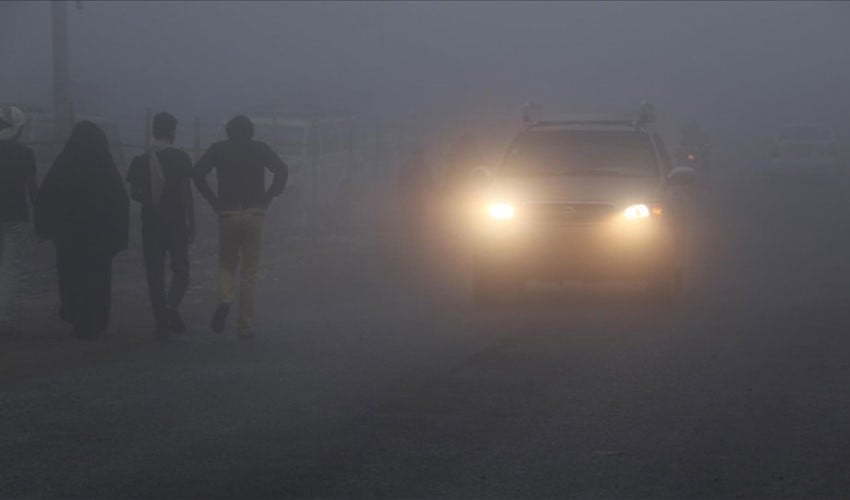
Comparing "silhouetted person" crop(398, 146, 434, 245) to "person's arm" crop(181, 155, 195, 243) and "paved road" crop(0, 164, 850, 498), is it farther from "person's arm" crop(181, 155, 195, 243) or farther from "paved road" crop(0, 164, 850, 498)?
"person's arm" crop(181, 155, 195, 243)

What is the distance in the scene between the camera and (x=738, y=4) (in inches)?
3511

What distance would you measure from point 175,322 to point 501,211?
394 centimetres

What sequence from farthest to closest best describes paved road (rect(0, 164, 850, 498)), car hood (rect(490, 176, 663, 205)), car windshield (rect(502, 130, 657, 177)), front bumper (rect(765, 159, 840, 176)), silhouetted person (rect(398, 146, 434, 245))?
front bumper (rect(765, 159, 840, 176)) < silhouetted person (rect(398, 146, 434, 245)) < car windshield (rect(502, 130, 657, 177)) < car hood (rect(490, 176, 663, 205)) < paved road (rect(0, 164, 850, 498))

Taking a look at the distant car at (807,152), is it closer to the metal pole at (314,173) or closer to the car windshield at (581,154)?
the metal pole at (314,173)

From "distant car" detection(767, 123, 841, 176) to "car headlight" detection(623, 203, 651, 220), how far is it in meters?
28.2

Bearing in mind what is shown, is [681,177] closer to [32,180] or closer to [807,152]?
[32,180]

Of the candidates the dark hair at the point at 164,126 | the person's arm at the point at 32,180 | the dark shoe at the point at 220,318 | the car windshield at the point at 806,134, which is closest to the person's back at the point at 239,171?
the dark hair at the point at 164,126

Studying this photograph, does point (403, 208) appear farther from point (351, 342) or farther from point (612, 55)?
point (612, 55)

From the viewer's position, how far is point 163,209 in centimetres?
1251

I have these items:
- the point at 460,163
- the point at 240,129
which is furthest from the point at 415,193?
the point at 240,129

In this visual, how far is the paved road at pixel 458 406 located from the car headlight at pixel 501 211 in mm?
962

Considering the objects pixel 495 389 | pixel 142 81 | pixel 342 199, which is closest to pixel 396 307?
pixel 495 389

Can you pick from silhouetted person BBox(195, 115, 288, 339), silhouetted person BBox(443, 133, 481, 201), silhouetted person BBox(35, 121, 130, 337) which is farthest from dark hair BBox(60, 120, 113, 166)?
silhouetted person BBox(443, 133, 481, 201)

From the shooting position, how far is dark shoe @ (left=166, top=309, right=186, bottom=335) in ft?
41.2
